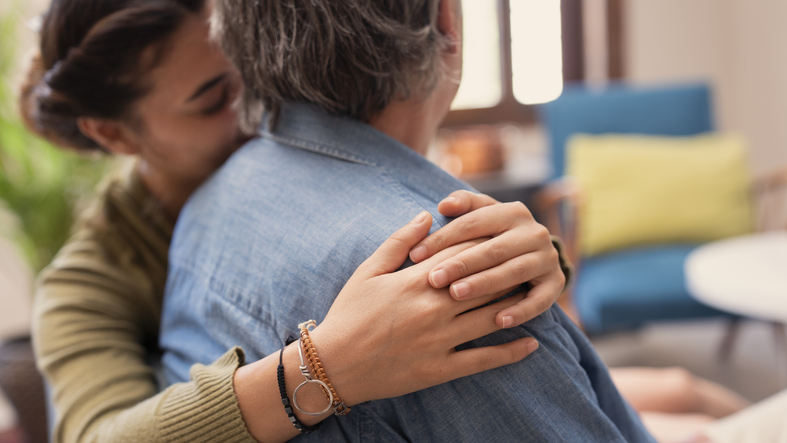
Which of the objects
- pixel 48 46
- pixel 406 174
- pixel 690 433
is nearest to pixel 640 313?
pixel 690 433

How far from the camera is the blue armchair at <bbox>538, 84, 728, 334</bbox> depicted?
1940 mm

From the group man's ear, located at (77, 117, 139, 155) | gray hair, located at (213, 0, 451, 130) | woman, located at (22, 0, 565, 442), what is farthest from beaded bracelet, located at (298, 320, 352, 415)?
man's ear, located at (77, 117, 139, 155)

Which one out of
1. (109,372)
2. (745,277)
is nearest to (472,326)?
(109,372)

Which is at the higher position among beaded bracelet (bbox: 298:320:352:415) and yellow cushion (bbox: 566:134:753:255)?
beaded bracelet (bbox: 298:320:352:415)

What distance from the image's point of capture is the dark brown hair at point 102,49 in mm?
844

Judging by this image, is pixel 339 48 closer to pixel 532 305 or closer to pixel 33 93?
pixel 532 305

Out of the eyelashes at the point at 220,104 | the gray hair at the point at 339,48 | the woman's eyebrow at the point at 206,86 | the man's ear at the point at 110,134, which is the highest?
A: the gray hair at the point at 339,48

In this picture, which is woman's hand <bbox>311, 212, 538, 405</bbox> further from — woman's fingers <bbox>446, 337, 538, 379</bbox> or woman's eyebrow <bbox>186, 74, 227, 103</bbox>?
woman's eyebrow <bbox>186, 74, 227, 103</bbox>

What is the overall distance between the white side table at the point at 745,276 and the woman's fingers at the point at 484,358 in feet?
3.48

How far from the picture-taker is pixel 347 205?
60cm

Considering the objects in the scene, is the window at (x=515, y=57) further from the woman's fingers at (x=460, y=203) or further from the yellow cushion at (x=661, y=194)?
the woman's fingers at (x=460, y=203)

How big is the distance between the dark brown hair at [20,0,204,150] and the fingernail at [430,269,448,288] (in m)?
0.60

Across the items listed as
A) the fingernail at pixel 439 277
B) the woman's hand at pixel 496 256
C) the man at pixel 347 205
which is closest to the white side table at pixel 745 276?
the man at pixel 347 205

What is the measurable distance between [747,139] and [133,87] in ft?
11.4
